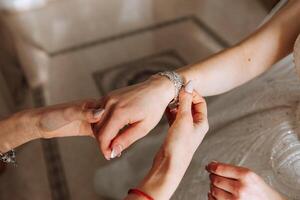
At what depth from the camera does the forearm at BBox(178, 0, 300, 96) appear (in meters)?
0.83

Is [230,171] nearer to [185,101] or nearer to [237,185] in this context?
[237,185]

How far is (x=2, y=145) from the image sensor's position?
2.50 ft

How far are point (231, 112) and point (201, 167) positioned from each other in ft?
0.55

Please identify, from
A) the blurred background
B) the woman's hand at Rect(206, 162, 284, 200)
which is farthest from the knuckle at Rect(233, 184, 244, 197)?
the blurred background

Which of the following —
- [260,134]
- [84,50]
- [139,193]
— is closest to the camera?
[139,193]

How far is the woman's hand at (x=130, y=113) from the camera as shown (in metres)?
0.64

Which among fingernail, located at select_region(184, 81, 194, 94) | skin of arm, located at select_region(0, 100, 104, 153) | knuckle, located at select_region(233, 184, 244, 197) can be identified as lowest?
knuckle, located at select_region(233, 184, 244, 197)

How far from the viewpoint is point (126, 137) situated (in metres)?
0.64

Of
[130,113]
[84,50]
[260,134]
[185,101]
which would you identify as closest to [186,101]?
[185,101]

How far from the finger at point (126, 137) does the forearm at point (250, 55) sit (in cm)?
20

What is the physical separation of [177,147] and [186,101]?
93 millimetres

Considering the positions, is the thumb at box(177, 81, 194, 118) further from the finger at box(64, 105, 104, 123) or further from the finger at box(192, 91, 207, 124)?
the finger at box(64, 105, 104, 123)

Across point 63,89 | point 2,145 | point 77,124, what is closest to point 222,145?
point 77,124

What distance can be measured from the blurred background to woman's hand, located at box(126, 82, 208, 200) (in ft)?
1.97
